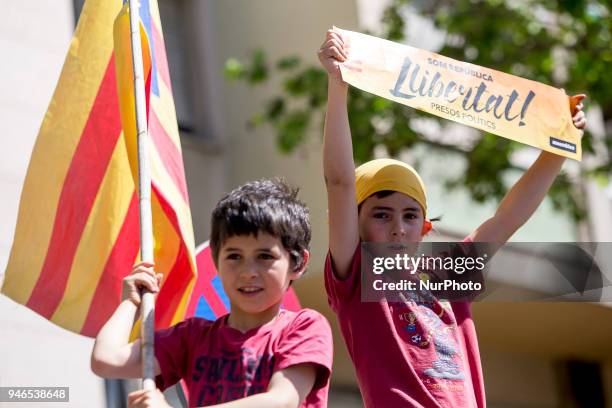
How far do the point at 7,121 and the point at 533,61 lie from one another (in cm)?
447

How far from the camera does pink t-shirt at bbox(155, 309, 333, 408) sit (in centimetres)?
269

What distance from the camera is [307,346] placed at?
272 centimetres

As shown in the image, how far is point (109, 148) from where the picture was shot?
344cm

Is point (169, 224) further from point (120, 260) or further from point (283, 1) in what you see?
point (283, 1)

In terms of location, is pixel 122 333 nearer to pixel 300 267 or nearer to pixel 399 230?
pixel 300 267

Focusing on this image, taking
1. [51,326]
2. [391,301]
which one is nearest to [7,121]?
[51,326]

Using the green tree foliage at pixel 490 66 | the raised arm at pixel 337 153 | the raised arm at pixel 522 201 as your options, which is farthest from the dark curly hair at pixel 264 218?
the green tree foliage at pixel 490 66

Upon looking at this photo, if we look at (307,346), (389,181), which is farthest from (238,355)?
(389,181)

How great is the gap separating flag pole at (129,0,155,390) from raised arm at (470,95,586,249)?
43.9 inches

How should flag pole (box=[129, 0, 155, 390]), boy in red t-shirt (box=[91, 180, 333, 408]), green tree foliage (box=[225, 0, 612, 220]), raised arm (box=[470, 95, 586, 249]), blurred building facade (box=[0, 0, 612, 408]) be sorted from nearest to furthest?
flag pole (box=[129, 0, 155, 390]), boy in red t-shirt (box=[91, 180, 333, 408]), raised arm (box=[470, 95, 586, 249]), green tree foliage (box=[225, 0, 612, 220]), blurred building facade (box=[0, 0, 612, 408])

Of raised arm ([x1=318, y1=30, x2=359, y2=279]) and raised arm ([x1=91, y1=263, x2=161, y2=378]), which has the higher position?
raised arm ([x1=318, y1=30, x2=359, y2=279])

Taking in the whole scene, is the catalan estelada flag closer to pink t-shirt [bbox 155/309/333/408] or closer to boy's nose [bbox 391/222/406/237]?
pink t-shirt [bbox 155/309/333/408]

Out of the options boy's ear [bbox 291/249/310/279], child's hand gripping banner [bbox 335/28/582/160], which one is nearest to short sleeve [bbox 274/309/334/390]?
boy's ear [bbox 291/249/310/279]

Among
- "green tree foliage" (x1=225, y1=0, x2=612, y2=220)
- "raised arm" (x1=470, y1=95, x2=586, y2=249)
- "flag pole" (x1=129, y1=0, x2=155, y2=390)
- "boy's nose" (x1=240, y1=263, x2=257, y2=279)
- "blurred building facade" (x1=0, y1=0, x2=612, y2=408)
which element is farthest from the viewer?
"blurred building facade" (x1=0, y1=0, x2=612, y2=408)
